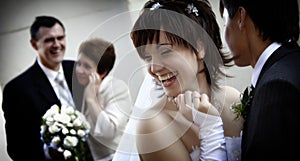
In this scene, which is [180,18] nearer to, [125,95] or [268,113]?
[125,95]

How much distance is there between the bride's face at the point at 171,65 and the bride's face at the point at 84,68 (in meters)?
0.18

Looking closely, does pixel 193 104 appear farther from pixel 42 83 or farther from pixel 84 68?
pixel 42 83

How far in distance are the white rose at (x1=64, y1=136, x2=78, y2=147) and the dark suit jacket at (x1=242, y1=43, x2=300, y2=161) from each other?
55 centimetres

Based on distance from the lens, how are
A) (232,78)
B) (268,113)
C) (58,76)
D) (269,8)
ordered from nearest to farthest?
(268,113), (269,8), (58,76), (232,78)

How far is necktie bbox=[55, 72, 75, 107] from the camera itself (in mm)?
1419

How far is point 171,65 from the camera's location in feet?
4.90

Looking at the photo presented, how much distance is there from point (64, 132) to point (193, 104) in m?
0.45

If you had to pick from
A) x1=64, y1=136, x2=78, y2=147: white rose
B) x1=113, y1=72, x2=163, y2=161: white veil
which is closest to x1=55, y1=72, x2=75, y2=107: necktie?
x1=64, y1=136, x2=78, y2=147: white rose

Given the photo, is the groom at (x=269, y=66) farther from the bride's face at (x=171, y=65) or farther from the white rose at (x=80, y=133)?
the white rose at (x=80, y=133)

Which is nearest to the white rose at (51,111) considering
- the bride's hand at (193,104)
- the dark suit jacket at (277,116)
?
the bride's hand at (193,104)

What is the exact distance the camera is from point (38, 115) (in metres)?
1.40

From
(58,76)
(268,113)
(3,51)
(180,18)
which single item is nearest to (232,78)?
(180,18)

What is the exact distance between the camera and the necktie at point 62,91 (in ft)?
4.66

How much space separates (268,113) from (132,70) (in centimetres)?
50
